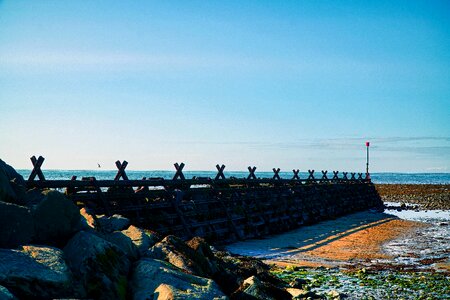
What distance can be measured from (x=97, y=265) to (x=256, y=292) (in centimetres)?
247

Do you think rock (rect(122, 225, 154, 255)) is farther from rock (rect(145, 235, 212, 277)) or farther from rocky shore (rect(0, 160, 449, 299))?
rock (rect(145, 235, 212, 277))

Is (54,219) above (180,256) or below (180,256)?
above

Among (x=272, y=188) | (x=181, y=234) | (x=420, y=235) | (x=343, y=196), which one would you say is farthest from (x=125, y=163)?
(x=343, y=196)

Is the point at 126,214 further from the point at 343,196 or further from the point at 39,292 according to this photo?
the point at 343,196

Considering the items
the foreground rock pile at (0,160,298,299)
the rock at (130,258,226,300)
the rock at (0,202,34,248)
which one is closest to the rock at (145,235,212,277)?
the foreground rock pile at (0,160,298,299)

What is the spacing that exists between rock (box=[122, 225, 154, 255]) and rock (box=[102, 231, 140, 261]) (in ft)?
0.52

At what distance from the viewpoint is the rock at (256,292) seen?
19.3 ft

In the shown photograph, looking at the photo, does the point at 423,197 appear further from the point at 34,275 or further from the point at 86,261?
the point at 34,275

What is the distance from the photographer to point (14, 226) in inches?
191

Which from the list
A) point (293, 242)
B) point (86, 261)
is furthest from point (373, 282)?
point (86, 261)

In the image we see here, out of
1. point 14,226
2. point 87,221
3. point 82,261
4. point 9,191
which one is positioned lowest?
point 82,261

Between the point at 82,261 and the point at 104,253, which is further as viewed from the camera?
the point at 104,253

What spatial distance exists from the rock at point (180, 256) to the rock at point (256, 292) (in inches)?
25.5

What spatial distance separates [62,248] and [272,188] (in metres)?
15.1
